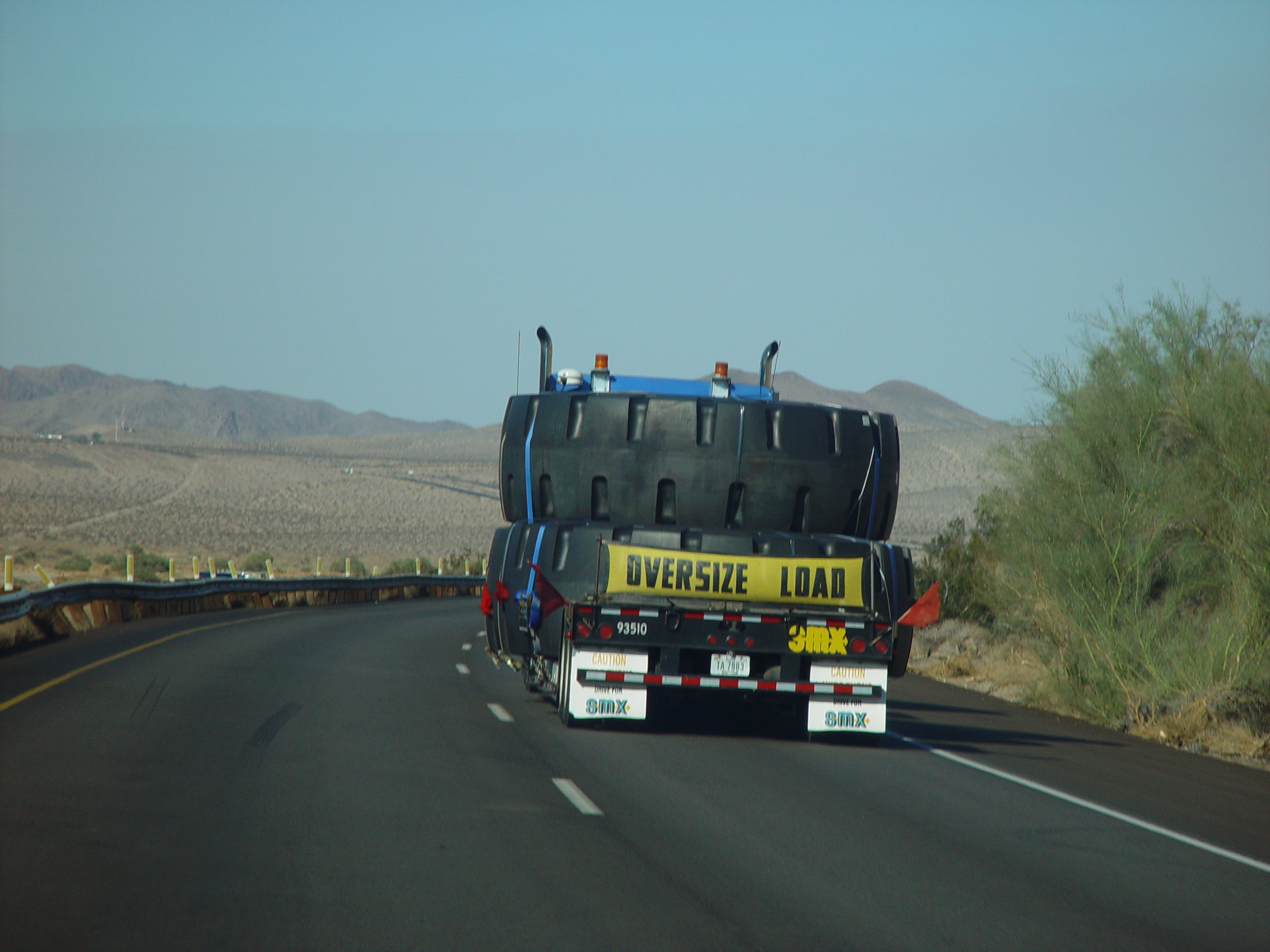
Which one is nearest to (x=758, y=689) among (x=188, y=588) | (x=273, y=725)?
(x=273, y=725)

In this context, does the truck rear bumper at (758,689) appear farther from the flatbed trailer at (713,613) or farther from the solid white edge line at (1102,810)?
the solid white edge line at (1102,810)

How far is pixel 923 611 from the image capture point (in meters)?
12.9

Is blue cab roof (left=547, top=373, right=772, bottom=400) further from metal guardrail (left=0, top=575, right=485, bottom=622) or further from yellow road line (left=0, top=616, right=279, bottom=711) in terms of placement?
metal guardrail (left=0, top=575, right=485, bottom=622)

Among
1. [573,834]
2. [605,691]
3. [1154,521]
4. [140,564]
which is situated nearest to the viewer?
[573,834]

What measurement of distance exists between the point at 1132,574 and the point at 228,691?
11068mm

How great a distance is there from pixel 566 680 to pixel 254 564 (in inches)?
2175

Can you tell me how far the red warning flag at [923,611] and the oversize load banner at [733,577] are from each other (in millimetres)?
563

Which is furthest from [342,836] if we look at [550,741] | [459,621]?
[459,621]

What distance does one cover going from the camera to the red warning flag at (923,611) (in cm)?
1277

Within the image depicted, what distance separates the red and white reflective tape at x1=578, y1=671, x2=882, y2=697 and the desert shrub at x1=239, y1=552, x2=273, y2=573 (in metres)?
52.2

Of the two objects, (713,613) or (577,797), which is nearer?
(577,797)

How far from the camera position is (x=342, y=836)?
8203 mm

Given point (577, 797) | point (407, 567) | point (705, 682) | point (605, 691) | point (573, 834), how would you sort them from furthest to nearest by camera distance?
point (407, 567), point (605, 691), point (705, 682), point (577, 797), point (573, 834)

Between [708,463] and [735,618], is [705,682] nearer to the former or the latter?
[735,618]
